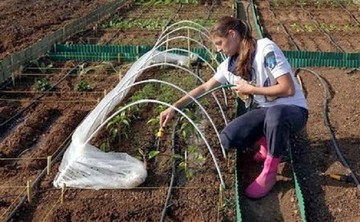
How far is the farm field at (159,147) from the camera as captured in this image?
14.4ft

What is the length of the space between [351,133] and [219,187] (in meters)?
1.84

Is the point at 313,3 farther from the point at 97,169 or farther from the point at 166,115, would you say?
the point at 97,169

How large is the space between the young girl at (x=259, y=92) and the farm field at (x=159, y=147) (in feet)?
1.04

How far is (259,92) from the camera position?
446 cm

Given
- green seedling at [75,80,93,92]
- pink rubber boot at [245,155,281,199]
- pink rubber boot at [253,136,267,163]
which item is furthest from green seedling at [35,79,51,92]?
pink rubber boot at [245,155,281,199]

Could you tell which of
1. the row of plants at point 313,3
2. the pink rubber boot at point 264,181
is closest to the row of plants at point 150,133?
the pink rubber boot at point 264,181

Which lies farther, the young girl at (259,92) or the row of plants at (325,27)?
the row of plants at (325,27)

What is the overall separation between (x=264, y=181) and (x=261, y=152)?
20.3 inches

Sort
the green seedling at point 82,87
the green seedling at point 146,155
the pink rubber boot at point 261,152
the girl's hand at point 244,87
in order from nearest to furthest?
the girl's hand at point 244,87 < the pink rubber boot at point 261,152 < the green seedling at point 146,155 < the green seedling at point 82,87

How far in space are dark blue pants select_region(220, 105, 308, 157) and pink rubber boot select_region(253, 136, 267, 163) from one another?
0.15 m

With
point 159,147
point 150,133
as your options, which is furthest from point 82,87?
point 159,147

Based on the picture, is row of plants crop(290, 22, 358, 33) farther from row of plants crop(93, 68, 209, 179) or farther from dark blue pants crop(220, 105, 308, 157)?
dark blue pants crop(220, 105, 308, 157)

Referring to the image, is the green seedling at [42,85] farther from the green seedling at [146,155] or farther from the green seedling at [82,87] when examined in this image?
the green seedling at [146,155]

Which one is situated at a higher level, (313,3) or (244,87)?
(244,87)
